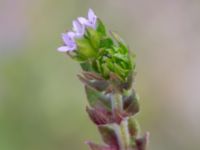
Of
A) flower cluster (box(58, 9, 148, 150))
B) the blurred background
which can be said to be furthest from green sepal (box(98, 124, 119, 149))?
the blurred background

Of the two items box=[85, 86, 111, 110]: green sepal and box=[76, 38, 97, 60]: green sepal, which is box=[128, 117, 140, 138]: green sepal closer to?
box=[85, 86, 111, 110]: green sepal

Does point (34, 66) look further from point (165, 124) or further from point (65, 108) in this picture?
point (165, 124)

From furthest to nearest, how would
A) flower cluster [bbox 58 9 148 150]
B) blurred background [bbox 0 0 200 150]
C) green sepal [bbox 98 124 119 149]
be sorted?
blurred background [bbox 0 0 200 150], green sepal [bbox 98 124 119 149], flower cluster [bbox 58 9 148 150]

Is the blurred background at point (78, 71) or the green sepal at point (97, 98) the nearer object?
the green sepal at point (97, 98)

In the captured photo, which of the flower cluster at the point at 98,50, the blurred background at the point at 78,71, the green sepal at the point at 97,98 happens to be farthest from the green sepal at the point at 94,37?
the blurred background at the point at 78,71

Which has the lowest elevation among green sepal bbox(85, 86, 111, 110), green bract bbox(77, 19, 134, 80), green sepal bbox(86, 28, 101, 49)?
green sepal bbox(85, 86, 111, 110)

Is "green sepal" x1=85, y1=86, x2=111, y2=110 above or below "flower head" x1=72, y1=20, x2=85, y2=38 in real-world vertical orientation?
below

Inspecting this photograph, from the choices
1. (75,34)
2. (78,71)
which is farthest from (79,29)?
(78,71)

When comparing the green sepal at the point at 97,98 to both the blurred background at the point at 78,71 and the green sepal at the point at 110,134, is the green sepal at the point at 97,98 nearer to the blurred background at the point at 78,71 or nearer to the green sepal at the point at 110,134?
the green sepal at the point at 110,134
